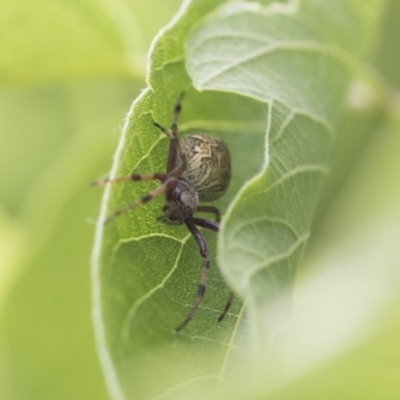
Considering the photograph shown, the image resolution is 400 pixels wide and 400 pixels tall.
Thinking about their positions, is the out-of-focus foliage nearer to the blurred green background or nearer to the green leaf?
the blurred green background

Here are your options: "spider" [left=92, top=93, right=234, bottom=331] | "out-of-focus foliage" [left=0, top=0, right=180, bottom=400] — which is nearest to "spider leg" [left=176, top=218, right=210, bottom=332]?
"spider" [left=92, top=93, right=234, bottom=331]

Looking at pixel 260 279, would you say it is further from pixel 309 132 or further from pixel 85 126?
pixel 85 126

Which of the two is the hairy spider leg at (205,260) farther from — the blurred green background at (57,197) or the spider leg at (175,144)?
the blurred green background at (57,197)

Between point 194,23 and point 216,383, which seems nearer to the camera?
point 216,383

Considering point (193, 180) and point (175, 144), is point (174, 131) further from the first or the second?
point (193, 180)

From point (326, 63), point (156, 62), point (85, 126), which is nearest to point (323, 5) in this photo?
point (326, 63)

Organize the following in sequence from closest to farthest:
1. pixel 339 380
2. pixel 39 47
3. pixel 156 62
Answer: pixel 339 380
pixel 156 62
pixel 39 47

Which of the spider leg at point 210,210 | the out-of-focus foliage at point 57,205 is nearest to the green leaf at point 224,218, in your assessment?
the spider leg at point 210,210
